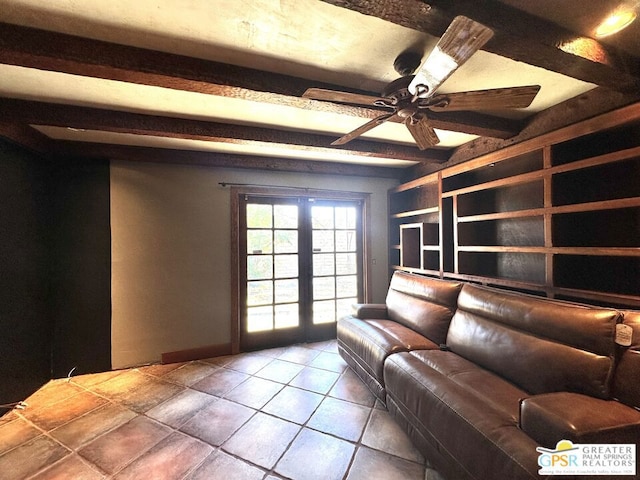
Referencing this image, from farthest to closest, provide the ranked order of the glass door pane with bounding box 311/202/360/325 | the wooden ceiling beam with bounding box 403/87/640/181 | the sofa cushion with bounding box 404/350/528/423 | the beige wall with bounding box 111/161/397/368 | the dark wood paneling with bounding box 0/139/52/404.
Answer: the glass door pane with bounding box 311/202/360/325 → the beige wall with bounding box 111/161/397/368 → the dark wood paneling with bounding box 0/139/52/404 → the wooden ceiling beam with bounding box 403/87/640/181 → the sofa cushion with bounding box 404/350/528/423

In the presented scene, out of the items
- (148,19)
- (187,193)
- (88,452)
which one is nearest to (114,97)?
(148,19)

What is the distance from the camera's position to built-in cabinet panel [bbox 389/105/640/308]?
178 centimetres

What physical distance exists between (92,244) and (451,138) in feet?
13.0

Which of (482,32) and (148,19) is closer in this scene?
(482,32)

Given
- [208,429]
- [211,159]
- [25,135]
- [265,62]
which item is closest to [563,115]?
[265,62]

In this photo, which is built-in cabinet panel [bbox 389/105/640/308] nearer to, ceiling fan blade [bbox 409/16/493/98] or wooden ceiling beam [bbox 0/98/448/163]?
wooden ceiling beam [bbox 0/98/448/163]

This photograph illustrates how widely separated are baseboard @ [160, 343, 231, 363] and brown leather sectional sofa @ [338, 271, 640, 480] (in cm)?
181

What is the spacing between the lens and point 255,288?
3.38 meters

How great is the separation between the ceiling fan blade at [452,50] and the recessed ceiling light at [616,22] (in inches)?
31.5

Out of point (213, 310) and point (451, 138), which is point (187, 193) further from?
point (451, 138)

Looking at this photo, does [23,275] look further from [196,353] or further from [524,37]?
[524,37]

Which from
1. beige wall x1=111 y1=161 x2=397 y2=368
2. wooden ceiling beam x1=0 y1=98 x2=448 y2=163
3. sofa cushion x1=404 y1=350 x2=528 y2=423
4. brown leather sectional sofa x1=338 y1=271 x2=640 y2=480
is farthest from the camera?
beige wall x1=111 y1=161 x2=397 y2=368

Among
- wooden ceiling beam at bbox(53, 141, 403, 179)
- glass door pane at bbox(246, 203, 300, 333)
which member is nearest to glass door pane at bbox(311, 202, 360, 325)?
glass door pane at bbox(246, 203, 300, 333)

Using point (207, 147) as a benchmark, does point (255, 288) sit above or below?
below
